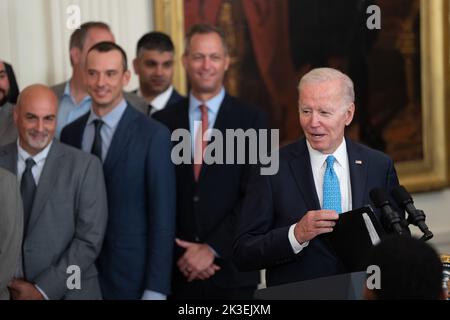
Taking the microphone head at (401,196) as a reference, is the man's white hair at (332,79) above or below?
above

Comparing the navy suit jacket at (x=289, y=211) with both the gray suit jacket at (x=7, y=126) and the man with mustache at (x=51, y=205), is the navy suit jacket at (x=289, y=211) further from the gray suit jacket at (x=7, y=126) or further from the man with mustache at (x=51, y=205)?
the gray suit jacket at (x=7, y=126)

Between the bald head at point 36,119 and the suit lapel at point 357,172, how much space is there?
1.97m

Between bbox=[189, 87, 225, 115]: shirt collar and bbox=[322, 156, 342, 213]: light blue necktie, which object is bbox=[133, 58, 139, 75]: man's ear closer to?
bbox=[189, 87, 225, 115]: shirt collar

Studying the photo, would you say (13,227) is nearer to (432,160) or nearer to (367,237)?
(367,237)

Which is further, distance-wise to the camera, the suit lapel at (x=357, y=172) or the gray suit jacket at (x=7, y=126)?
the gray suit jacket at (x=7, y=126)

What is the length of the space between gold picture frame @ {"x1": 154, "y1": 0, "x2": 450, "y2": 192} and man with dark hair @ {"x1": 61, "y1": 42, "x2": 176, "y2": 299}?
11.1ft

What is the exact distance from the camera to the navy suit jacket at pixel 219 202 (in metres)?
5.87

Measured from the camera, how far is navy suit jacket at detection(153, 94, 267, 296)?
231 inches

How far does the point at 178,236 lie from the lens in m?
6.02

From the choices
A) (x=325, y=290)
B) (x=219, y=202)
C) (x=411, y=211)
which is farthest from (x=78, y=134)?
(x=325, y=290)

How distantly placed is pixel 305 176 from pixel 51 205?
1.80m

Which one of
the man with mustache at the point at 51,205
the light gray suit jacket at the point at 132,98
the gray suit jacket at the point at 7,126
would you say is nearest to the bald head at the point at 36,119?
the man with mustache at the point at 51,205

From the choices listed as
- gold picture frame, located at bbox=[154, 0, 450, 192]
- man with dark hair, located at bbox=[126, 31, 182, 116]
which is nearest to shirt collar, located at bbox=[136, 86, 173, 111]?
man with dark hair, located at bbox=[126, 31, 182, 116]

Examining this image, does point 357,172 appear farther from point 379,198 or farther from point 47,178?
point 47,178
